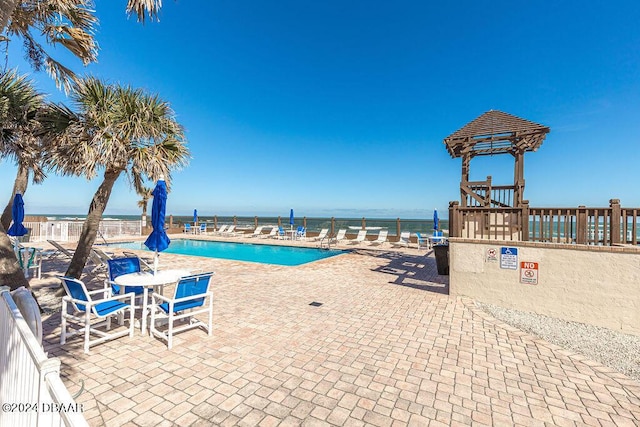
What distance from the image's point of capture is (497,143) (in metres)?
7.21

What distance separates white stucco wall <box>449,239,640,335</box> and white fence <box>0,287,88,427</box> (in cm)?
607

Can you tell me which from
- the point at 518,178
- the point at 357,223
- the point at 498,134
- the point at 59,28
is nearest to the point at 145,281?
the point at 59,28

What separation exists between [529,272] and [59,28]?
30.2ft

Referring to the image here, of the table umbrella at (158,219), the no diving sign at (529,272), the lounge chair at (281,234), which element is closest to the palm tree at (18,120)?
the table umbrella at (158,219)

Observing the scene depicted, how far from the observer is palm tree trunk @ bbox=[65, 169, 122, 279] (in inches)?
205

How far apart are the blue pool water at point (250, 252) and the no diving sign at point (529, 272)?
7.98 meters

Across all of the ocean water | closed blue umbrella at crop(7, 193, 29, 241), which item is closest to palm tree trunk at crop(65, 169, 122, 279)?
closed blue umbrella at crop(7, 193, 29, 241)

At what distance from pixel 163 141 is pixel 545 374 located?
6998 mm

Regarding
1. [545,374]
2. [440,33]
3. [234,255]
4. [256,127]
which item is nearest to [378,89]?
[440,33]

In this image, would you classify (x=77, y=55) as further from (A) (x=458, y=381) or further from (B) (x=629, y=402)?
(B) (x=629, y=402)

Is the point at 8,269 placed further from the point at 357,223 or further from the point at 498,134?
the point at 357,223

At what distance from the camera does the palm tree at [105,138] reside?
4.84 m

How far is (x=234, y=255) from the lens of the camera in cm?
1375

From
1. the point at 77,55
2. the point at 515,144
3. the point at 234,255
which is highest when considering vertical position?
the point at 77,55
